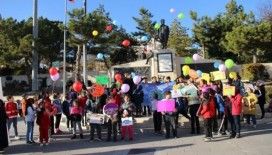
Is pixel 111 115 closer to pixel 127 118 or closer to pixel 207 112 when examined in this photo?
pixel 127 118

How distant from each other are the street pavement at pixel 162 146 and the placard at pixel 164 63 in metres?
6.94

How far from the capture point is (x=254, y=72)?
1750 inches

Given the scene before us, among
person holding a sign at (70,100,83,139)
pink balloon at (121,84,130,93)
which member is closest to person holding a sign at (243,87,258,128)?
pink balloon at (121,84,130,93)

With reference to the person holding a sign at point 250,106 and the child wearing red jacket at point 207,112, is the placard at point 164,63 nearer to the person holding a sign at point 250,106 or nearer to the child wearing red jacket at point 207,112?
the person holding a sign at point 250,106

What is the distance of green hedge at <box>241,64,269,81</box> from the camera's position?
43.7m

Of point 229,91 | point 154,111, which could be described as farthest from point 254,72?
point 229,91

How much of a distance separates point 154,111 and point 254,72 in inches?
1062

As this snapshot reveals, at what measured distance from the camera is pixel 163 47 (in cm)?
2720

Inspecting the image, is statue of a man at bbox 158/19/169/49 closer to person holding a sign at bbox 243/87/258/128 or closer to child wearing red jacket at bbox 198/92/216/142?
person holding a sign at bbox 243/87/258/128

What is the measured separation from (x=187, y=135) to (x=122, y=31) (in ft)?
156

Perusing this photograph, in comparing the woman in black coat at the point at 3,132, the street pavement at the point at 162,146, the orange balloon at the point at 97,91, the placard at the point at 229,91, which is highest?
the orange balloon at the point at 97,91

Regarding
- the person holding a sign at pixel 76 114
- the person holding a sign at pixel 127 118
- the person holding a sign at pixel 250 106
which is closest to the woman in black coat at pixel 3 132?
the person holding a sign at pixel 76 114

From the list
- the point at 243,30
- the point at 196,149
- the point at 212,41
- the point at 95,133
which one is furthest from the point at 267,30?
the point at 196,149

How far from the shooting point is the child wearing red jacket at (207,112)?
55.3 feet
